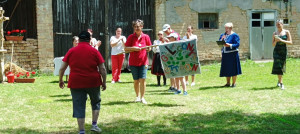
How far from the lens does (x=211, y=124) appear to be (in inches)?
233

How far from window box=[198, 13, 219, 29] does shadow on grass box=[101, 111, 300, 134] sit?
38.8 feet

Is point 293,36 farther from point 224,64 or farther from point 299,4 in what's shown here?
point 224,64

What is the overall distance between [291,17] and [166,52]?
530 inches

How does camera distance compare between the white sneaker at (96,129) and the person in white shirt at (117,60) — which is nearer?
the white sneaker at (96,129)

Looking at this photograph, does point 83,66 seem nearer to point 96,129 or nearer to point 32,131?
point 96,129

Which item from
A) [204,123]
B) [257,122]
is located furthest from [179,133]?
[257,122]

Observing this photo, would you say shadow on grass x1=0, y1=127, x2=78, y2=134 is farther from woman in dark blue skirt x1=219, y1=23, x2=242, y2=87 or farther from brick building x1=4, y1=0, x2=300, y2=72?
brick building x1=4, y1=0, x2=300, y2=72

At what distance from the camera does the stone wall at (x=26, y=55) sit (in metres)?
14.7

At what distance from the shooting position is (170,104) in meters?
7.79

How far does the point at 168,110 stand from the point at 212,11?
1162cm

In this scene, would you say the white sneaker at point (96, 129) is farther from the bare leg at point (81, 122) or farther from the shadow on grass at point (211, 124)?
the bare leg at point (81, 122)

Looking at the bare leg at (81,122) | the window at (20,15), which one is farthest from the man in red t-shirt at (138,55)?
the window at (20,15)

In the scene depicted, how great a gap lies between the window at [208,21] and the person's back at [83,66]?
43.5ft

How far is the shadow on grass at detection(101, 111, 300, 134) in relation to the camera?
555 centimetres
